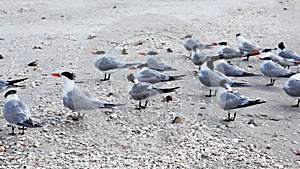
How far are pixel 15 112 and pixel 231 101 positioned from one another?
2712 mm

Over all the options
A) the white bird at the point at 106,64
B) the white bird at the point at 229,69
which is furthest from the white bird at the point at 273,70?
the white bird at the point at 106,64

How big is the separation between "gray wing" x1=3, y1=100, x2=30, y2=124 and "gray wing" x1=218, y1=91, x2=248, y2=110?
2.51 meters

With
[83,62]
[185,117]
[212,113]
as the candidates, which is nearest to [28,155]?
[185,117]

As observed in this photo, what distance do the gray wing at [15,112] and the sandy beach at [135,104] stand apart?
0.23 metres

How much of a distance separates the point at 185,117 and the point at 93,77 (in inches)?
82.7

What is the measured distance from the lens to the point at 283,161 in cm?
480

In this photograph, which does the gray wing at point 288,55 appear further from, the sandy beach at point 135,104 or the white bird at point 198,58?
the white bird at point 198,58

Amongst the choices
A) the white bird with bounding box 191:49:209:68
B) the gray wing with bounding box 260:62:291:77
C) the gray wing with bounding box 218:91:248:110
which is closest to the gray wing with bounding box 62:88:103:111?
the gray wing with bounding box 218:91:248:110

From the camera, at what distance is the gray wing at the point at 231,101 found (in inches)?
225

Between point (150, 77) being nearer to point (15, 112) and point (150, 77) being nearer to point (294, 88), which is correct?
point (294, 88)

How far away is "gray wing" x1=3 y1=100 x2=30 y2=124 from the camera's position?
4691mm

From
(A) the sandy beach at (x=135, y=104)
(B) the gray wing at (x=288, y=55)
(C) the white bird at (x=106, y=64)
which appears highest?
(C) the white bird at (x=106, y=64)

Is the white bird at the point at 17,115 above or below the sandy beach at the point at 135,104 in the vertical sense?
above

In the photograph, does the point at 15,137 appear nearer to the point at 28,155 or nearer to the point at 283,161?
the point at 28,155
